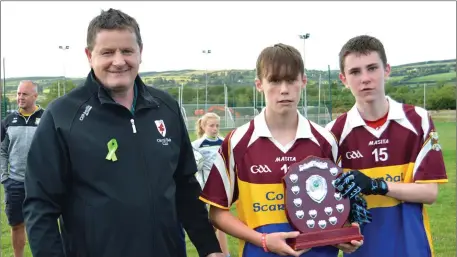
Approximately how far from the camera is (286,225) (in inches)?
105

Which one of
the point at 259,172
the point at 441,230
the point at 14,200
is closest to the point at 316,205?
the point at 259,172

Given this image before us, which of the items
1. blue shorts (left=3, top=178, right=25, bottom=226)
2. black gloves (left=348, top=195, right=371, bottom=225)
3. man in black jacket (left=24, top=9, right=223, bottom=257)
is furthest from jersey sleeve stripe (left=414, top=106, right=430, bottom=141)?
blue shorts (left=3, top=178, right=25, bottom=226)

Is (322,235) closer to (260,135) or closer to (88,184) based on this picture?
(260,135)

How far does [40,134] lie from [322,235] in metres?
1.38

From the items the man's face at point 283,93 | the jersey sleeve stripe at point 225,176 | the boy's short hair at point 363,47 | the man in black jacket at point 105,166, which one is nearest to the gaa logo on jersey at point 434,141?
the boy's short hair at point 363,47

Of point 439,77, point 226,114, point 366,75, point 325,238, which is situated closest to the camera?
point 325,238

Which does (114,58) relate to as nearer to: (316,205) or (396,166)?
(316,205)

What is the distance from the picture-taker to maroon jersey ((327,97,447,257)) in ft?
9.32

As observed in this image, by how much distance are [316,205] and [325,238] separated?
0.17 metres

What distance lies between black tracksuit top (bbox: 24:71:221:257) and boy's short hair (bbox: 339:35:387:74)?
1.19m

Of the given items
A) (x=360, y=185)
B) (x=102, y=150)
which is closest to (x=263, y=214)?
(x=360, y=185)

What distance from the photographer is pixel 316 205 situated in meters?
2.57

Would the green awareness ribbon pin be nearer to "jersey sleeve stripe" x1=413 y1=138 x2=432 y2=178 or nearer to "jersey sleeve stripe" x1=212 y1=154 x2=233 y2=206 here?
"jersey sleeve stripe" x1=212 y1=154 x2=233 y2=206

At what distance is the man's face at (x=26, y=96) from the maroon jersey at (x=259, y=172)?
505cm
